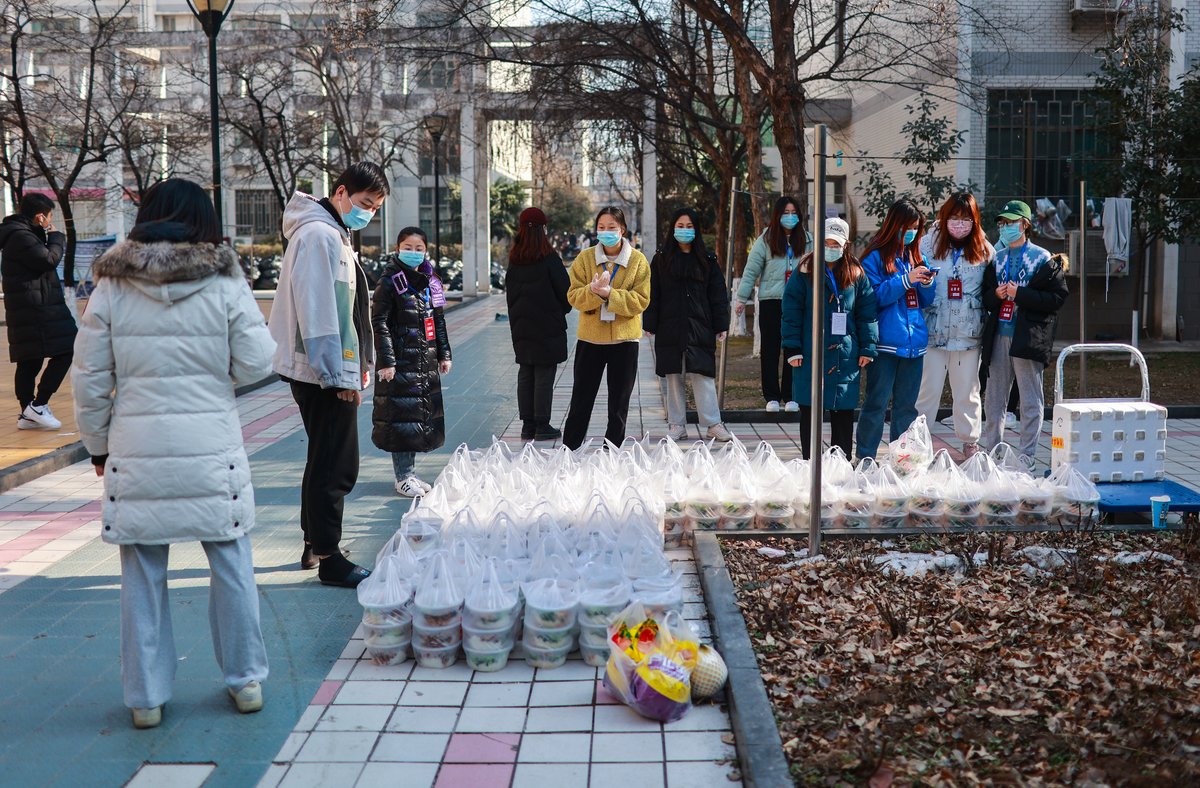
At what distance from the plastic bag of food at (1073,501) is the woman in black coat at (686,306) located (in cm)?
345

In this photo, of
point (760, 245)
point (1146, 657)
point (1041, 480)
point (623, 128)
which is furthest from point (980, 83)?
point (1146, 657)

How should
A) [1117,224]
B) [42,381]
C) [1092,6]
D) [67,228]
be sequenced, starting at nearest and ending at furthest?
[42,381], [1117,224], [67,228], [1092,6]

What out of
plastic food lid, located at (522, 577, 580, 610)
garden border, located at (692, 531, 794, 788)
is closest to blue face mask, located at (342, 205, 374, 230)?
plastic food lid, located at (522, 577, 580, 610)

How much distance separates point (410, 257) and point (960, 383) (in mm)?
4109

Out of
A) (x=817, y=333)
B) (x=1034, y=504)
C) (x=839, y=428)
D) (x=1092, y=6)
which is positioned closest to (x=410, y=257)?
(x=817, y=333)

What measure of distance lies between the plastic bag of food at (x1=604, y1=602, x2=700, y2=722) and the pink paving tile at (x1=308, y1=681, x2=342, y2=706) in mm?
1053

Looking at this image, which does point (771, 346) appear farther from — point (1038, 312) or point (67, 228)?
point (67, 228)

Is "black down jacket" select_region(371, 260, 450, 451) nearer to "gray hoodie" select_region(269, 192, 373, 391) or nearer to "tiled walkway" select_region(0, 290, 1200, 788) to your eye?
"tiled walkway" select_region(0, 290, 1200, 788)

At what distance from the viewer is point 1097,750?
3617mm

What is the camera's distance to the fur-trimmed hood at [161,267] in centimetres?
402

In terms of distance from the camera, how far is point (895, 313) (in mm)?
8281

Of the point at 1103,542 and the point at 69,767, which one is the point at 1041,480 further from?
the point at 69,767

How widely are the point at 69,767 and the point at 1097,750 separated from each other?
3304 mm

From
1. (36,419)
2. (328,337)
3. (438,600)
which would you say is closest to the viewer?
(438,600)
